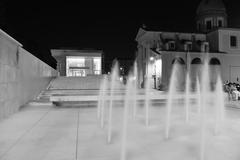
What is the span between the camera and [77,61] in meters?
46.2

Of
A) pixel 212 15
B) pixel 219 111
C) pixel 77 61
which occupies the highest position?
pixel 212 15

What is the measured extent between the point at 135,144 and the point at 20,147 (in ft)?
7.96

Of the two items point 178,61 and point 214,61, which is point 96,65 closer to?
point 178,61

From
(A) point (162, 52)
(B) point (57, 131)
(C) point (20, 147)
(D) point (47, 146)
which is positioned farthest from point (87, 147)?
(A) point (162, 52)

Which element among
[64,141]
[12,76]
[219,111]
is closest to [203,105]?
[219,111]

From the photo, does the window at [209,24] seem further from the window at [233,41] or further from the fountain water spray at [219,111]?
the fountain water spray at [219,111]

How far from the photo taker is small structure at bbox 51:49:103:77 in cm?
4469

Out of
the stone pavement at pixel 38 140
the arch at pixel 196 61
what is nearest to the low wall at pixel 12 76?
the stone pavement at pixel 38 140

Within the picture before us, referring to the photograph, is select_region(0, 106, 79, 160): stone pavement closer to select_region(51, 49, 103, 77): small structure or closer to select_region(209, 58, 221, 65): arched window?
select_region(209, 58, 221, 65): arched window

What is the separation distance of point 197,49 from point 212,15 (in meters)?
11.1

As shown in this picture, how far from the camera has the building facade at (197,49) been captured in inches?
1489

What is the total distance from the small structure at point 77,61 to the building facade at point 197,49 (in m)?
9.34

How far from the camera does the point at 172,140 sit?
221 inches

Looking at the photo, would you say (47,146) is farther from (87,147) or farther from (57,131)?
(57,131)
